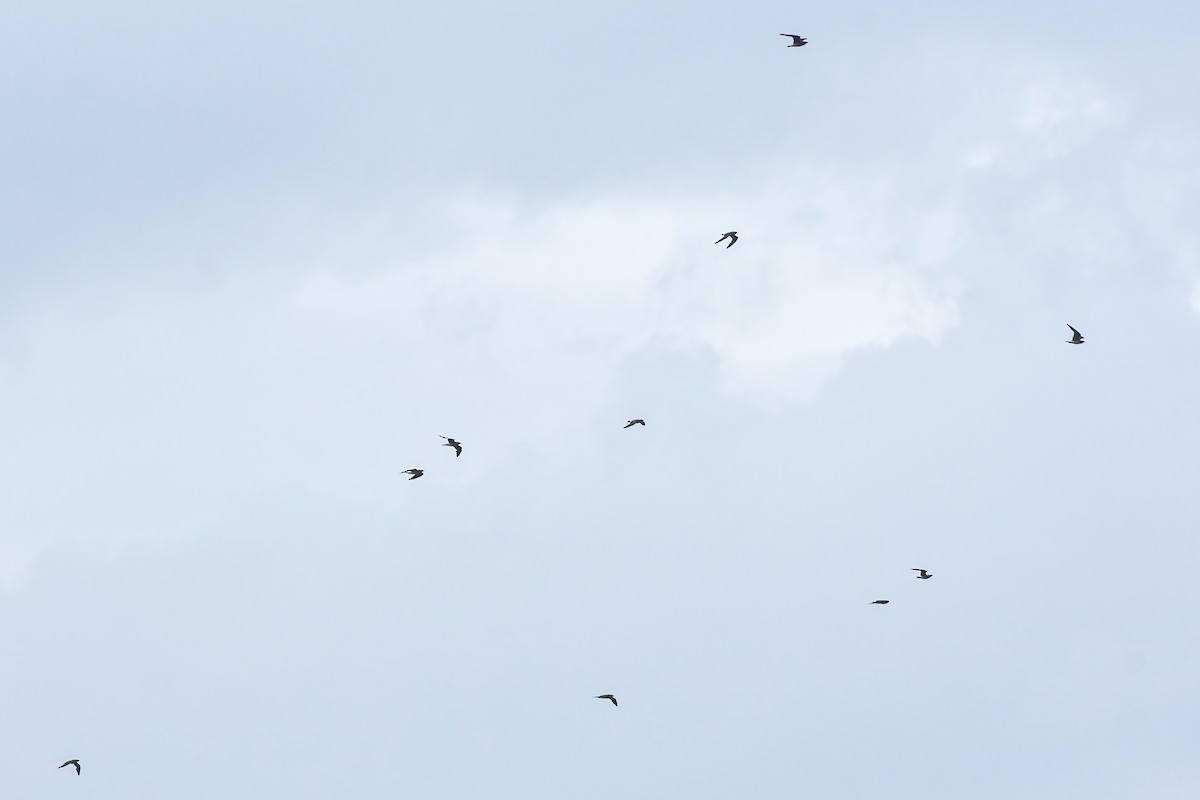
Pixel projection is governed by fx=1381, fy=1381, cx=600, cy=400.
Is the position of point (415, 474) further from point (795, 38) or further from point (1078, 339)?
point (1078, 339)

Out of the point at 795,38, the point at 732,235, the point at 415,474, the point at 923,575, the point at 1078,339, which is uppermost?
the point at 795,38

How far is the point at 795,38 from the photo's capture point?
103 m

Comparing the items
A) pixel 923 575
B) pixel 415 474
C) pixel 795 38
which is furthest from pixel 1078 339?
pixel 415 474

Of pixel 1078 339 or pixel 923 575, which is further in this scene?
pixel 923 575

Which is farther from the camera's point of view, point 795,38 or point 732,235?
point 732,235

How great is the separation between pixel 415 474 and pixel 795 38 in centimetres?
4270

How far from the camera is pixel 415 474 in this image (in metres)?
99.9

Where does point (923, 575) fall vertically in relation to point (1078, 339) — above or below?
below

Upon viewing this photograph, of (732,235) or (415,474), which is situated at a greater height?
(732,235)

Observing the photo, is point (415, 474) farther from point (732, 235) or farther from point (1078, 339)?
point (1078, 339)

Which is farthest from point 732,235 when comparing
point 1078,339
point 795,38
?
point 1078,339

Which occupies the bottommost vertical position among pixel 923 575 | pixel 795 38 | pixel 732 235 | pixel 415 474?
pixel 923 575

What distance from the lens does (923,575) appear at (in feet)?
A: 372

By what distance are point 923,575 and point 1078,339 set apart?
2287 centimetres
